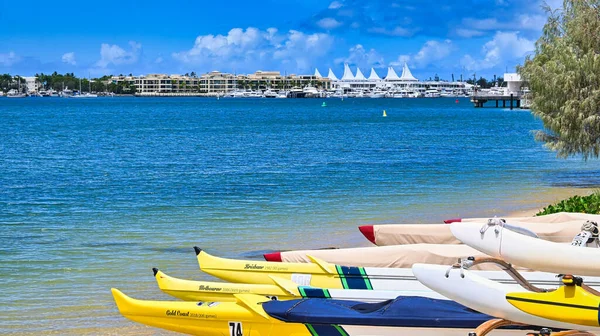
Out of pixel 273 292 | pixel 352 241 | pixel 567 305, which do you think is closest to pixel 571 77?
pixel 352 241

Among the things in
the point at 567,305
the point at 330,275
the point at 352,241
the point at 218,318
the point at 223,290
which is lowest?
the point at 352,241

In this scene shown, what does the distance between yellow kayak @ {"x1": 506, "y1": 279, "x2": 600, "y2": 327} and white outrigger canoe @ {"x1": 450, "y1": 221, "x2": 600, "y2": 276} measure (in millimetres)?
342

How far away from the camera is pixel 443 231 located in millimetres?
17766

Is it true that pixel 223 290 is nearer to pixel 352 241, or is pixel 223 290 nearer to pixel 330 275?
pixel 330 275

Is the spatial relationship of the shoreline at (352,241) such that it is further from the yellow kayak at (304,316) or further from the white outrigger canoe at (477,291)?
the white outrigger canoe at (477,291)

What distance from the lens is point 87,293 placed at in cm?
1792

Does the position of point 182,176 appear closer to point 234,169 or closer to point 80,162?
point 234,169

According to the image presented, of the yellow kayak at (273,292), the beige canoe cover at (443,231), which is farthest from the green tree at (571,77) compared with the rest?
the yellow kayak at (273,292)

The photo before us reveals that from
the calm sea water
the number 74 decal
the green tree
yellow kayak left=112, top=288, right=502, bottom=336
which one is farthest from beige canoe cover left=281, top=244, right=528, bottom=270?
the green tree

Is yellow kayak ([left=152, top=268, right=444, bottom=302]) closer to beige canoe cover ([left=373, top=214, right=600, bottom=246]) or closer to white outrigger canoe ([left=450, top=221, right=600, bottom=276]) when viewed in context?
white outrigger canoe ([left=450, top=221, right=600, bottom=276])

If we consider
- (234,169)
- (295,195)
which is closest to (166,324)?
(295,195)

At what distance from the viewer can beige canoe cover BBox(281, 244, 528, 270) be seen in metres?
15.0

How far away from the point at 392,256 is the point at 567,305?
5.37 metres

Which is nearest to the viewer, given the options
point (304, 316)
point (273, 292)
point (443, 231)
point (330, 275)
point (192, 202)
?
point (304, 316)
